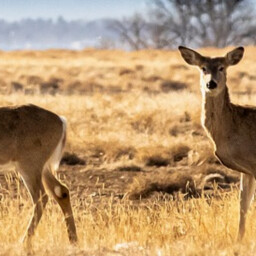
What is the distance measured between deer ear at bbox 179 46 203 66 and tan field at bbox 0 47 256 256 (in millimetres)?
1465

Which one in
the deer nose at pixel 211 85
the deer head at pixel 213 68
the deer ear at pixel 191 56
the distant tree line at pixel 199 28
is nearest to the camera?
the deer nose at pixel 211 85

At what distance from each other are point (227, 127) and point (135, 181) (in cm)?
387

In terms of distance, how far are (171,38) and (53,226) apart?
6560 cm

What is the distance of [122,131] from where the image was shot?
19.1 meters

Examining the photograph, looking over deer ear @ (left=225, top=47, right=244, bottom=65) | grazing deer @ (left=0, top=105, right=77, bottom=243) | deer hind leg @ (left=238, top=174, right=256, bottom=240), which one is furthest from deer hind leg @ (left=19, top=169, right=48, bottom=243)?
deer ear @ (left=225, top=47, right=244, bottom=65)

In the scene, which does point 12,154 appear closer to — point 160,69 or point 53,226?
point 53,226

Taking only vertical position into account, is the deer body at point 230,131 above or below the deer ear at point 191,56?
below

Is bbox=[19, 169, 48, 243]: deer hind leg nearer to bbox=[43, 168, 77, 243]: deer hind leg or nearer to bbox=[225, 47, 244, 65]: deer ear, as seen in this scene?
bbox=[43, 168, 77, 243]: deer hind leg

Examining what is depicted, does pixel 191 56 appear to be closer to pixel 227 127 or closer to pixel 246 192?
pixel 227 127

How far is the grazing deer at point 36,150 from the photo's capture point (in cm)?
977

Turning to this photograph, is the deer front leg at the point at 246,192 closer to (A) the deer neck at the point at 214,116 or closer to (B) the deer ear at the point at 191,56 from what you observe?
(A) the deer neck at the point at 214,116

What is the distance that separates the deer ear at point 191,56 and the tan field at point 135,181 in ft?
4.81

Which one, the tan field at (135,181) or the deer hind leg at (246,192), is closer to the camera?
the tan field at (135,181)

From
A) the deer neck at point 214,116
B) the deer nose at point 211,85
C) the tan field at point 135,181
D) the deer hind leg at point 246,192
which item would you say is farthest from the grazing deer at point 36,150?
the deer hind leg at point 246,192
